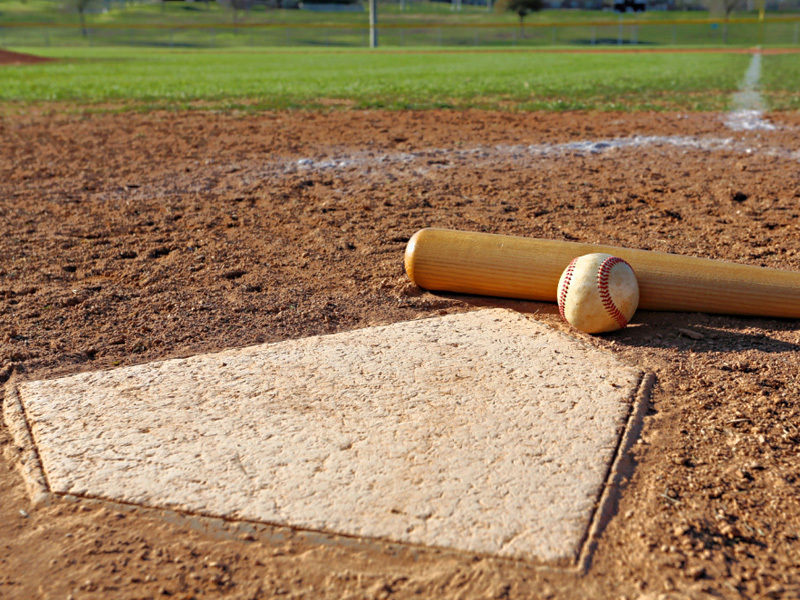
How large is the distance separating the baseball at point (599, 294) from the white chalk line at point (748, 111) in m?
6.56

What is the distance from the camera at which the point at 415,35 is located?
59.9 metres

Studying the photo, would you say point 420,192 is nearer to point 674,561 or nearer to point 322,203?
point 322,203

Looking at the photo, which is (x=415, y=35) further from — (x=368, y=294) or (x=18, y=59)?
(x=368, y=294)

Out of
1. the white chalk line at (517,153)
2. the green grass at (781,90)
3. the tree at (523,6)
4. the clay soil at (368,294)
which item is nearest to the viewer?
the clay soil at (368,294)

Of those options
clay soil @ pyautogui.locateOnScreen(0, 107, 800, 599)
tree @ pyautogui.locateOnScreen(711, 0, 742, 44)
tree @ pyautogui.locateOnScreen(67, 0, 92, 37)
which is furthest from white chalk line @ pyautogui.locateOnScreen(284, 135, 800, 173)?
tree @ pyautogui.locateOnScreen(67, 0, 92, 37)

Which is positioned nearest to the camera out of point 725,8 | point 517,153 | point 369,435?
point 369,435

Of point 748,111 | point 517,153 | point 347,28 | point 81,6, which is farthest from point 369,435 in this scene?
point 81,6

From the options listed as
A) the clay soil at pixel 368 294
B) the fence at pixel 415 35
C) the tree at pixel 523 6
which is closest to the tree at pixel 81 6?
the fence at pixel 415 35

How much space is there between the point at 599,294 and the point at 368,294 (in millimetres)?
1292

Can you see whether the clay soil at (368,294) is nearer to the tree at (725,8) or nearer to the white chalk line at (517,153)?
the white chalk line at (517,153)

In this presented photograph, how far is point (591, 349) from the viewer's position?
338 centimetres

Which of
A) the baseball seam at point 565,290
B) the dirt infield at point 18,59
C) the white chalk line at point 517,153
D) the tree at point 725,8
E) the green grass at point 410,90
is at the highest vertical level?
the tree at point 725,8

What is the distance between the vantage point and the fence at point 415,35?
176 feet

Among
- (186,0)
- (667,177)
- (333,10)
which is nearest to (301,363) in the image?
(667,177)
